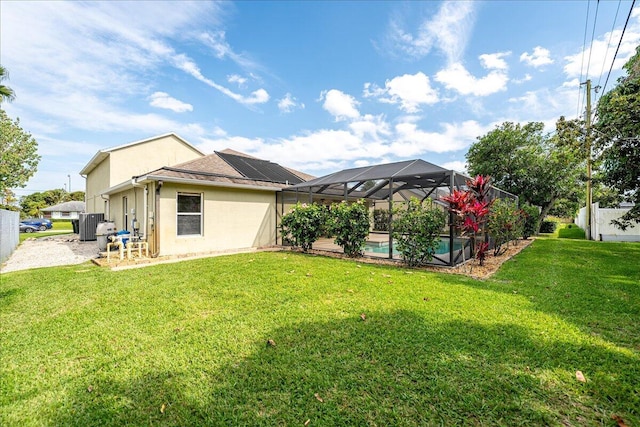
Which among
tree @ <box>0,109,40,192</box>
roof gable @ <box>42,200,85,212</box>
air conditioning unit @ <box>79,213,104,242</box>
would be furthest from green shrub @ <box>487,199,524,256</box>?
roof gable @ <box>42,200,85,212</box>

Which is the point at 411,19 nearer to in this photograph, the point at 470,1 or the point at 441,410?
the point at 470,1

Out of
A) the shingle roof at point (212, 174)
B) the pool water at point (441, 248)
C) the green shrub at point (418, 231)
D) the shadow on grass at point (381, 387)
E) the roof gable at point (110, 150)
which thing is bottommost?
the shadow on grass at point (381, 387)

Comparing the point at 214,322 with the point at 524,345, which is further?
the point at 214,322

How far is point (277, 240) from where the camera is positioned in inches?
500

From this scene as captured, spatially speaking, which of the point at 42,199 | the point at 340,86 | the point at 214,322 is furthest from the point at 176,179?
the point at 42,199

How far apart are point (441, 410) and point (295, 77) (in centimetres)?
1570

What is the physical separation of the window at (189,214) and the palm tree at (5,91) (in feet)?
17.2

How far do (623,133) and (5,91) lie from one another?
578 inches

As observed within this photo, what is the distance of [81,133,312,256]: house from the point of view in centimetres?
935

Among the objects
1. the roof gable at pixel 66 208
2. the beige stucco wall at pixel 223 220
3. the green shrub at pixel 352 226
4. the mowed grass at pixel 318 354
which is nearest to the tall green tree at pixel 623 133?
the mowed grass at pixel 318 354

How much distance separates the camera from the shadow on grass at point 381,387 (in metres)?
2.14

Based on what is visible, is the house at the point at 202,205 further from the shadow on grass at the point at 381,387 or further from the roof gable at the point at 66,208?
the roof gable at the point at 66,208

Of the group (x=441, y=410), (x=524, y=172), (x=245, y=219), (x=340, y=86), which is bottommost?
(x=441, y=410)

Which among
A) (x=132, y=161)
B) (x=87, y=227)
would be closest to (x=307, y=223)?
(x=132, y=161)
